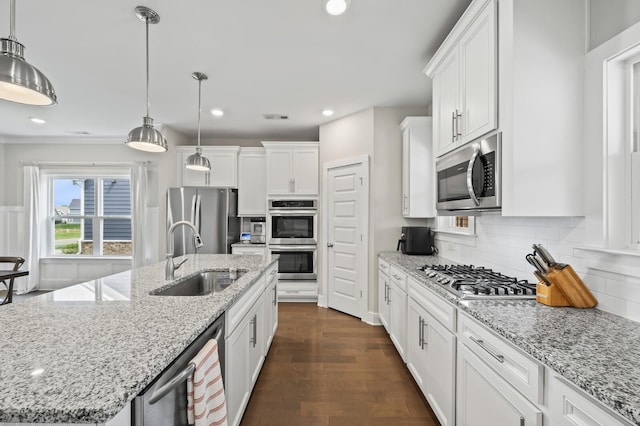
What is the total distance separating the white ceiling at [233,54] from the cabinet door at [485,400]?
217 centimetres

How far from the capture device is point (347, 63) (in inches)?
108

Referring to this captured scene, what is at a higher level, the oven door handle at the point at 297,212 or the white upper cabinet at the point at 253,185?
the white upper cabinet at the point at 253,185

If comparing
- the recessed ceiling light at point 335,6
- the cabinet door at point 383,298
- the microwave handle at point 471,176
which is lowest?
the cabinet door at point 383,298

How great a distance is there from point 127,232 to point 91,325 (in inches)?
200

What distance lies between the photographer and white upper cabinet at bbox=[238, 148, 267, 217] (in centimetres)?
495

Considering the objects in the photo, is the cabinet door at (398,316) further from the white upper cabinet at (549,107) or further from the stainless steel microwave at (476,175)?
the white upper cabinet at (549,107)

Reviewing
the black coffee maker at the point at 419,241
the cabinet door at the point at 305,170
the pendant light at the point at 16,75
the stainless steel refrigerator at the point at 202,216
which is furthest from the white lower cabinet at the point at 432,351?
the stainless steel refrigerator at the point at 202,216

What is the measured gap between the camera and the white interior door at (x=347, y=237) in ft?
12.7

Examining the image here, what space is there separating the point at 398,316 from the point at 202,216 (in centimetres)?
323

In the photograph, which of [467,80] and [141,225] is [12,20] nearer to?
[467,80]

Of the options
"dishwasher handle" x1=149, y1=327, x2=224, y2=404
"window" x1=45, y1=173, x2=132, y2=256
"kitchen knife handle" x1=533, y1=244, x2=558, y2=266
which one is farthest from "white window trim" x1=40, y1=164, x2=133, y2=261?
"kitchen knife handle" x1=533, y1=244, x2=558, y2=266

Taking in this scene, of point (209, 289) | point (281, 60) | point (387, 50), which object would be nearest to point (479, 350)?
point (209, 289)

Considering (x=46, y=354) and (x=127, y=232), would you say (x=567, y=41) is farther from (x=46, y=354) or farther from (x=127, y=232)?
A: (x=127, y=232)

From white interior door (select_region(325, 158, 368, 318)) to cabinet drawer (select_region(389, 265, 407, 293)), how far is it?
0.82m
